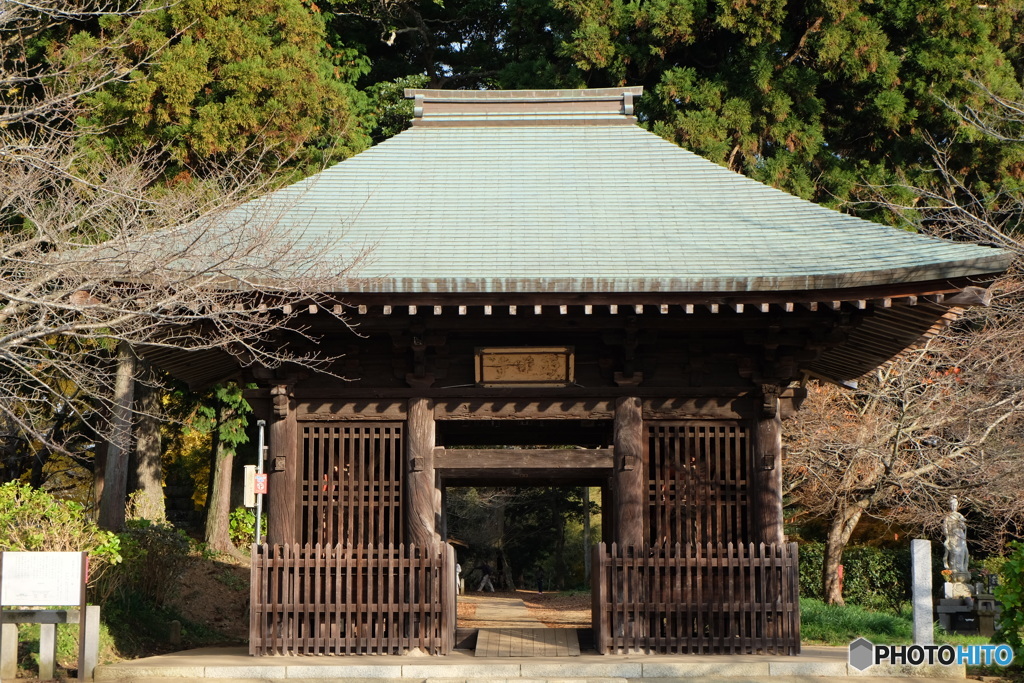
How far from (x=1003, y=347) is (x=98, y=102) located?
15446mm

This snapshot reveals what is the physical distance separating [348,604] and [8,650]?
2947mm

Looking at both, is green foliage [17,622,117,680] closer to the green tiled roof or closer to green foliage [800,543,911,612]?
the green tiled roof

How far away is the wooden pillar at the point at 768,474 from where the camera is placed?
33.1 feet

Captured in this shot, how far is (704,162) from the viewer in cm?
1209

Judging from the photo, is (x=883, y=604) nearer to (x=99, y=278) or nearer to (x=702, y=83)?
(x=702, y=83)

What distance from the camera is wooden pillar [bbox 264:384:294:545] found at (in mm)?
Answer: 10078

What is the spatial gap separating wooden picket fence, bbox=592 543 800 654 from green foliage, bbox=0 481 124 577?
6.40m

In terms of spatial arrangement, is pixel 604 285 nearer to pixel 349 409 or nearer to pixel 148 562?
pixel 349 409

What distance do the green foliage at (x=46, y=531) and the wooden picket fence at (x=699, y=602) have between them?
640 cm

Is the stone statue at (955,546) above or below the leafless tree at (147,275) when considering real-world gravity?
below

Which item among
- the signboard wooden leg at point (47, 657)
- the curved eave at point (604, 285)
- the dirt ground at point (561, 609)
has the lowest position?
the dirt ground at point (561, 609)

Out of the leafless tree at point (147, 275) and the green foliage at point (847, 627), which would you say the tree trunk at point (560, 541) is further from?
the leafless tree at point (147, 275)

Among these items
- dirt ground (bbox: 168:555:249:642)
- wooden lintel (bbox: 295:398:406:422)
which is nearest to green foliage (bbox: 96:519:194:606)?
dirt ground (bbox: 168:555:249:642)

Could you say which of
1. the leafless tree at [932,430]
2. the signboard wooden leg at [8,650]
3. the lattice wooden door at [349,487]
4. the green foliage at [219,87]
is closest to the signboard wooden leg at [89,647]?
the signboard wooden leg at [8,650]
